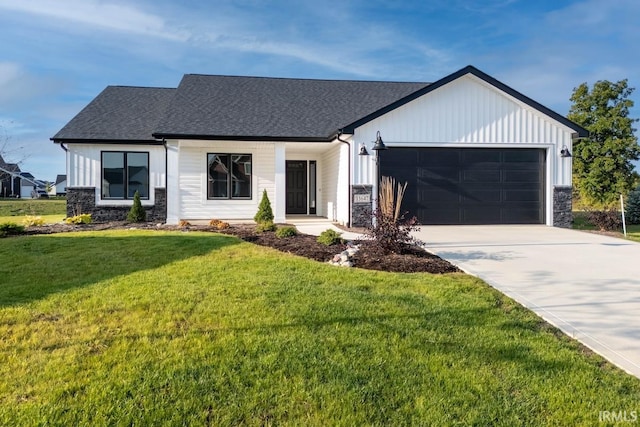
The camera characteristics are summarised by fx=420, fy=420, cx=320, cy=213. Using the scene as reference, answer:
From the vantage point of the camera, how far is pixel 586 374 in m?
3.17

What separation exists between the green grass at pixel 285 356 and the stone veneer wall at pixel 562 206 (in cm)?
925

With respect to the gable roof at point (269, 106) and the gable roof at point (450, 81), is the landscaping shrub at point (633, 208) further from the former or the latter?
the gable roof at point (269, 106)

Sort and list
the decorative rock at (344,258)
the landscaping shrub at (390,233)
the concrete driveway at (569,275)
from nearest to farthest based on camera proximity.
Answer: the concrete driveway at (569,275) < the decorative rock at (344,258) < the landscaping shrub at (390,233)

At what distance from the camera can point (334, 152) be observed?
14.8m

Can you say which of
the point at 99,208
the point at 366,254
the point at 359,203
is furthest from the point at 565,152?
the point at 99,208

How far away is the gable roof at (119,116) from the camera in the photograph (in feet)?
47.7

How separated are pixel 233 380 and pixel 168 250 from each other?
4.95 m

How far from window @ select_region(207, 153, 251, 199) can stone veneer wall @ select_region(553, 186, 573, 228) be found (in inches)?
397

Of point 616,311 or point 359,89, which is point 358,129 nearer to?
point 359,89

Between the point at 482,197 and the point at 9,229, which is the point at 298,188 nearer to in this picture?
the point at 482,197

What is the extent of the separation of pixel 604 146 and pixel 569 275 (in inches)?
863

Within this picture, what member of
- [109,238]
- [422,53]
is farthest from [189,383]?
[422,53]

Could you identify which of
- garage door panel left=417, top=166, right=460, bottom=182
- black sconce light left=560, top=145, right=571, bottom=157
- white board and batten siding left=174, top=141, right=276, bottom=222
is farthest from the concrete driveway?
white board and batten siding left=174, top=141, right=276, bottom=222

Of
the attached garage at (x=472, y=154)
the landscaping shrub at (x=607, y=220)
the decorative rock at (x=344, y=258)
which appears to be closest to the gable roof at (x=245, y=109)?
the attached garage at (x=472, y=154)
